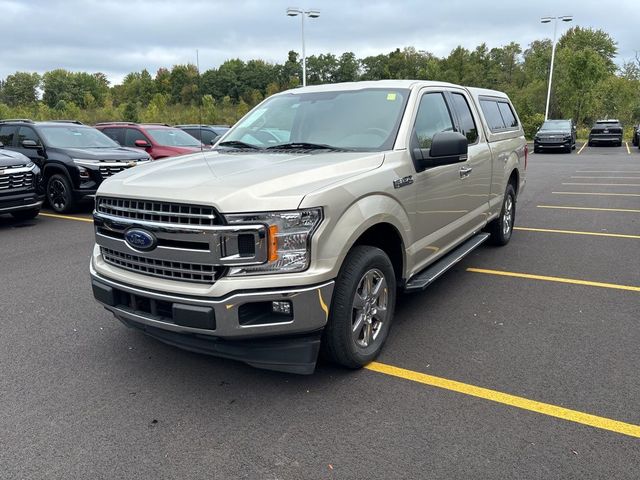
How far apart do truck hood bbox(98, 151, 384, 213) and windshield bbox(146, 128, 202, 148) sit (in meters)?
9.13

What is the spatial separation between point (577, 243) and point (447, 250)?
3374mm

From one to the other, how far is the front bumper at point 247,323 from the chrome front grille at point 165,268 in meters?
0.12

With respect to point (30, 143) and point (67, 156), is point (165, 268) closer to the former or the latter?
point (67, 156)

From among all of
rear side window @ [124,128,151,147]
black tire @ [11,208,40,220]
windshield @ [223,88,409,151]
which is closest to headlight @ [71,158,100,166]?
black tire @ [11,208,40,220]

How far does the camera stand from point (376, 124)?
4105mm

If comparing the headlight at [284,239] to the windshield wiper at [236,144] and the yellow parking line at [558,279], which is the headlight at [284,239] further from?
the yellow parking line at [558,279]

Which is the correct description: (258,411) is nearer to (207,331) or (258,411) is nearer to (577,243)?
(207,331)

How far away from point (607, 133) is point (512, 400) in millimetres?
32302

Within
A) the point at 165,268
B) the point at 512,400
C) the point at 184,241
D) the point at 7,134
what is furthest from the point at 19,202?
the point at 512,400

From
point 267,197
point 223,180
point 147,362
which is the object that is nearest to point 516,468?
point 267,197

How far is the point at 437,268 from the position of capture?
A: 4.48 metres

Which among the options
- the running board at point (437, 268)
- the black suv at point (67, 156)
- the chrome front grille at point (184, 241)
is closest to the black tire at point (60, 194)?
the black suv at point (67, 156)

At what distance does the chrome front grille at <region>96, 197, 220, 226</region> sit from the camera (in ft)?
9.36

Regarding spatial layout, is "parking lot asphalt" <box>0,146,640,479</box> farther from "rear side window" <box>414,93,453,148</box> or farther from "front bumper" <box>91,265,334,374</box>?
"rear side window" <box>414,93,453,148</box>
